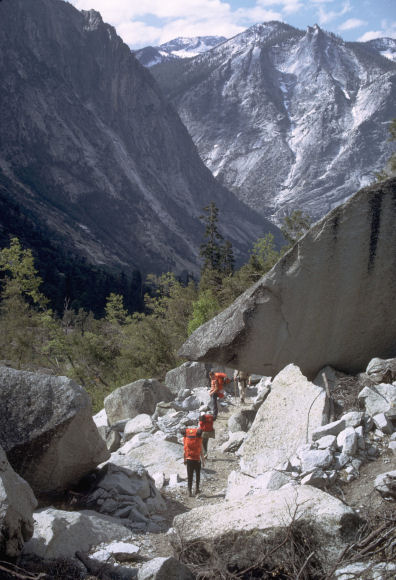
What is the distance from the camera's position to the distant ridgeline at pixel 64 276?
66750 mm

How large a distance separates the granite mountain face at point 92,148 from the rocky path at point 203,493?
91.5 m

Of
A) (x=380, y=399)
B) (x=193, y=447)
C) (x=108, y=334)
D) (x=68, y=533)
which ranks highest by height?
(x=108, y=334)

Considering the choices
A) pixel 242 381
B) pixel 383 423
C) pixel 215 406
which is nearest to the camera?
pixel 383 423

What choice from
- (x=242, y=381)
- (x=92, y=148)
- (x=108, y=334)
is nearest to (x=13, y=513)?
(x=242, y=381)

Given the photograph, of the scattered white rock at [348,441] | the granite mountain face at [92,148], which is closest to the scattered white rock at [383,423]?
the scattered white rock at [348,441]

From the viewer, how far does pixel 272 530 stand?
4.79 metres

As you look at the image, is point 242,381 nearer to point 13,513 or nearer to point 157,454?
point 157,454

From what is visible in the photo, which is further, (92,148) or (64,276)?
(92,148)

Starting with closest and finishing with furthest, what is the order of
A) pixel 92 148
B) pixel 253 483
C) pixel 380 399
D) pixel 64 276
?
pixel 253 483, pixel 380 399, pixel 64 276, pixel 92 148

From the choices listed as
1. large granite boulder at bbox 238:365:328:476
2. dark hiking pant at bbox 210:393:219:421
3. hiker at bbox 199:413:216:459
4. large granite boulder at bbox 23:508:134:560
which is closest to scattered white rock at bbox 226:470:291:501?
large granite boulder at bbox 238:365:328:476

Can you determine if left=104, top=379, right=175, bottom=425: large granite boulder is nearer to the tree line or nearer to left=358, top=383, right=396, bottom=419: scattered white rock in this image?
the tree line

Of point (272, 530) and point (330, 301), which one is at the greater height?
point (330, 301)

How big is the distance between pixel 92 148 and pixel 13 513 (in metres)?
139

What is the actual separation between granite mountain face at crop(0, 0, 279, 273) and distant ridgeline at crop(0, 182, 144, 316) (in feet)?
50.0
